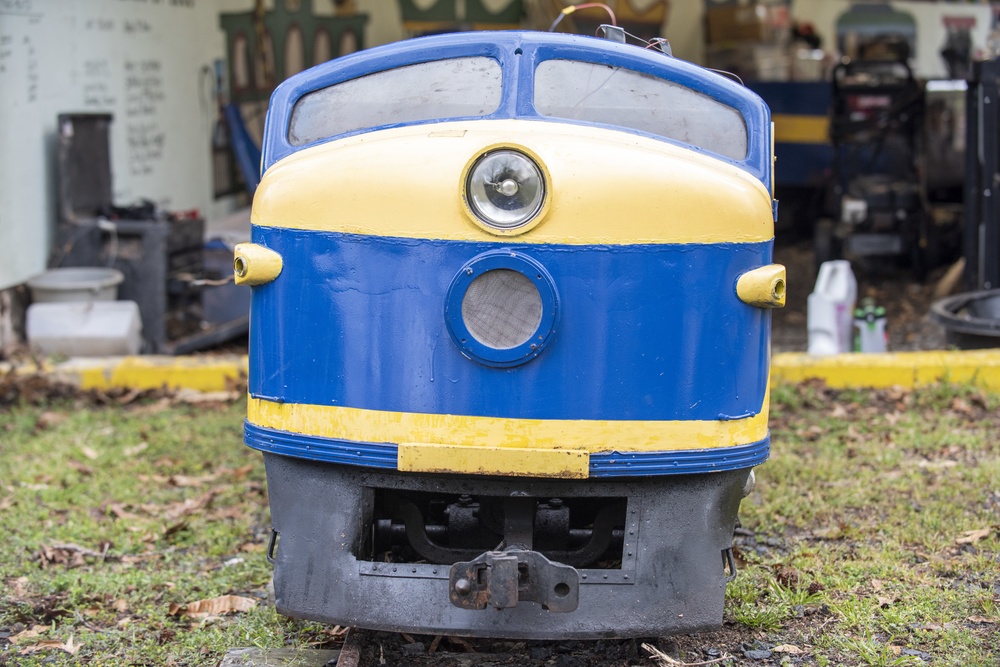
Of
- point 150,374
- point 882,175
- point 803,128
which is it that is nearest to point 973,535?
point 150,374

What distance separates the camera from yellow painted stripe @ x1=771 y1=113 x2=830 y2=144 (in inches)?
565

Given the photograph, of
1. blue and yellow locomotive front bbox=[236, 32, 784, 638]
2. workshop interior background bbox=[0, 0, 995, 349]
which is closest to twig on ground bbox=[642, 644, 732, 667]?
blue and yellow locomotive front bbox=[236, 32, 784, 638]

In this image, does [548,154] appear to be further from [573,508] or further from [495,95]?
[573,508]

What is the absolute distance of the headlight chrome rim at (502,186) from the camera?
135 inches

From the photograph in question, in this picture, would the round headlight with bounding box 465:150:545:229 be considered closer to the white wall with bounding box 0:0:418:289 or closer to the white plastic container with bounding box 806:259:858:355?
the white plastic container with bounding box 806:259:858:355

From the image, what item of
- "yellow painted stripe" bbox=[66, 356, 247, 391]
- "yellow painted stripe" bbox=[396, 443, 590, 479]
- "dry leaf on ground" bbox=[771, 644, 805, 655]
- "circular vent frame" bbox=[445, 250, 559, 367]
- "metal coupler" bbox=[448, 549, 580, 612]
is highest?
"circular vent frame" bbox=[445, 250, 559, 367]

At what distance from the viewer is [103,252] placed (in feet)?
27.7

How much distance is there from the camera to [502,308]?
344cm

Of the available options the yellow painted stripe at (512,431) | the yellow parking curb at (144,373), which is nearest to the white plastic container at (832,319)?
the yellow parking curb at (144,373)

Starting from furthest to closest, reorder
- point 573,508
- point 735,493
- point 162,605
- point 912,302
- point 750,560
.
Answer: point 912,302
point 750,560
point 162,605
point 573,508
point 735,493

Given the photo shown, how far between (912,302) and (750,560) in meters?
7.05

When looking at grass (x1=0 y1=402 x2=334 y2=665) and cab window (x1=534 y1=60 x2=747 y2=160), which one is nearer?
cab window (x1=534 y1=60 x2=747 y2=160)

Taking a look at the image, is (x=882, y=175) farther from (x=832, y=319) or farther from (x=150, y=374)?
(x=150, y=374)

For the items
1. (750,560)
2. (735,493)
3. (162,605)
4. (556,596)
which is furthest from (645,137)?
(162,605)
